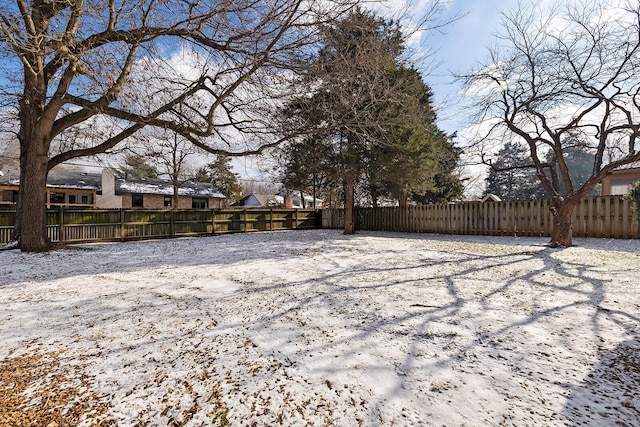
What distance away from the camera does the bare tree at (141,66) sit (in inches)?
203

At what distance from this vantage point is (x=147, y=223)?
11.2 meters

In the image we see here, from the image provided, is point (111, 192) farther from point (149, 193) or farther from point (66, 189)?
point (66, 189)

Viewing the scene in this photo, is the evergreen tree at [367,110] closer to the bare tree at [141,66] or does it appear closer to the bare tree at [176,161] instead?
the bare tree at [141,66]

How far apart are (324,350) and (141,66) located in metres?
7.51

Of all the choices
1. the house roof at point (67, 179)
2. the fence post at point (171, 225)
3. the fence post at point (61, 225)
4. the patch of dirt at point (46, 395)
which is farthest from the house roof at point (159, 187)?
the patch of dirt at point (46, 395)

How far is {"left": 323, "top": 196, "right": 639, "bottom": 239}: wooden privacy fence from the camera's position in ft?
27.5

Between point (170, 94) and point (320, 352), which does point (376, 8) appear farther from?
point (320, 352)

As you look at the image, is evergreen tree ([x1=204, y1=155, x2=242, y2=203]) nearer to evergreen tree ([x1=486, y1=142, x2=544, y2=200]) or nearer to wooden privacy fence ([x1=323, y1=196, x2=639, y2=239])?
wooden privacy fence ([x1=323, y1=196, x2=639, y2=239])

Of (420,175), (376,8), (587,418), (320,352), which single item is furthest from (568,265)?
(420,175)

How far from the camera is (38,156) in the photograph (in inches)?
279

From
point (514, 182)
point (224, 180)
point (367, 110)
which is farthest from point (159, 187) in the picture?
point (514, 182)

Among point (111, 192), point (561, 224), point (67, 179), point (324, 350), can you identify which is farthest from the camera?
point (111, 192)

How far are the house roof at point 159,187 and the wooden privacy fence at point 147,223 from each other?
498 inches

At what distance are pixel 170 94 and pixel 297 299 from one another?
6.48 meters
